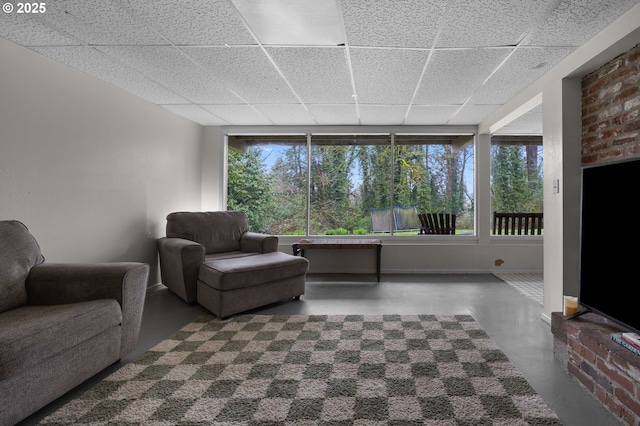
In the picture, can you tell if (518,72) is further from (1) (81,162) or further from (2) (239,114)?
(1) (81,162)

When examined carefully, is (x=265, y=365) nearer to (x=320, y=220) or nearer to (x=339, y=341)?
(x=339, y=341)

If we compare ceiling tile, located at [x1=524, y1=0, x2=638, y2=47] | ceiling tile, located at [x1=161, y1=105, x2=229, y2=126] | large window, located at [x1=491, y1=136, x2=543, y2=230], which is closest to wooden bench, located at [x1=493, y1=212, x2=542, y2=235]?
large window, located at [x1=491, y1=136, x2=543, y2=230]

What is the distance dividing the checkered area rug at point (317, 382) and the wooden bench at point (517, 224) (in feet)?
9.86

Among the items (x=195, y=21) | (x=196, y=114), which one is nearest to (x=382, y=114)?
(x=196, y=114)

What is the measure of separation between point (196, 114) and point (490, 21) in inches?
145

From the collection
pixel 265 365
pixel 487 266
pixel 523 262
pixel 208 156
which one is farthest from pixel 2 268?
pixel 523 262

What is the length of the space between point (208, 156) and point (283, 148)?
4.02ft

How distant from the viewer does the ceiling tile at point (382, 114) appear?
3943 millimetres

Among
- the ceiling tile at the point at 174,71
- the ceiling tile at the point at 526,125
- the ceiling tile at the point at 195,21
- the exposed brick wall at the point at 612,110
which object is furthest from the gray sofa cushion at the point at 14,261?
the ceiling tile at the point at 526,125

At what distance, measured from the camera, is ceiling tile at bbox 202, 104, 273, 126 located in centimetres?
398

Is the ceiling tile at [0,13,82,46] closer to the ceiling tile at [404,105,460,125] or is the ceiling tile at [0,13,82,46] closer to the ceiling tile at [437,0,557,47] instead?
the ceiling tile at [437,0,557,47]

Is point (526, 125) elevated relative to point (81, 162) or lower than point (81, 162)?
elevated

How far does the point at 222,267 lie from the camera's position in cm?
291

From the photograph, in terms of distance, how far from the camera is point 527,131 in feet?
16.5
